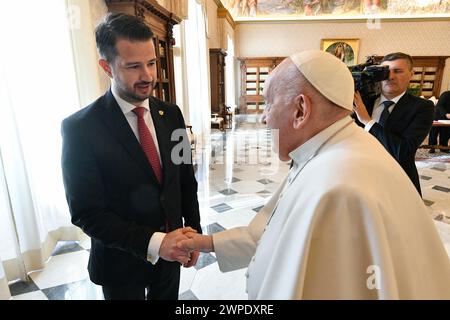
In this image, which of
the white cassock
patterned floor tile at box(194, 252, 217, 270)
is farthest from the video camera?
patterned floor tile at box(194, 252, 217, 270)

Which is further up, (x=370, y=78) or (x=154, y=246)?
(x=370, y=78)

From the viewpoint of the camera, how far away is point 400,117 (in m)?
2.13

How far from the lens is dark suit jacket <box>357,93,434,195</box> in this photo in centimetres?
204

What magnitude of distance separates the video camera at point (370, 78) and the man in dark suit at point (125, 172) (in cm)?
138

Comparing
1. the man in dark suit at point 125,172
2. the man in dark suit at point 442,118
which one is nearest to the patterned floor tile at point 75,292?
the man in dark suit at point 125,172

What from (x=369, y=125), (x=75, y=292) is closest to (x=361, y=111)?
(x=369, y=125)

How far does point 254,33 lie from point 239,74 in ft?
6.48

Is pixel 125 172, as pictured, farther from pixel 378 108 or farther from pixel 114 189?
pixel 378 108

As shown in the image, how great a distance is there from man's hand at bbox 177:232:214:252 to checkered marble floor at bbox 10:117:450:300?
1139 millimetres

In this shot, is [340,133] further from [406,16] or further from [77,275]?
[406,16]

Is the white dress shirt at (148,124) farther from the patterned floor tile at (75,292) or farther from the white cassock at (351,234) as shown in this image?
the patterned floor tile at (75,292)

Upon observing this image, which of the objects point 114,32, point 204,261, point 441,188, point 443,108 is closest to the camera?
point 114,32

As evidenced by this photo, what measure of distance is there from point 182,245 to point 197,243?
0.07 m

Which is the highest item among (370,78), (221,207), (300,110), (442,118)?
(370,78)
